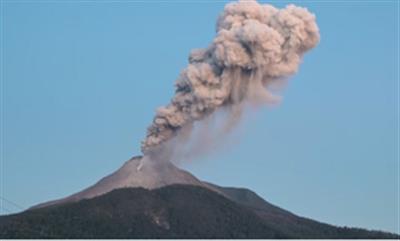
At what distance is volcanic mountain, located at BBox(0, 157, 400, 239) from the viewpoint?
185ft

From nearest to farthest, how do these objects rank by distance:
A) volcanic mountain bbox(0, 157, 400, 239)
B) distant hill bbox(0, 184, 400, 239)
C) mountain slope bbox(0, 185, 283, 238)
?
mountain slope bbox(0, 185, 283, 238), distant hill bbox(0, 184, 400, 239), volcanic mountain bbox(0, 157, 400, 239)

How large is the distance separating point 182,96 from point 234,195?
1436cm

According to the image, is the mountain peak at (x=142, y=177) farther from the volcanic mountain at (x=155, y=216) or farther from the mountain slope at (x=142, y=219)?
the mountain slope at (x=142, y=219)

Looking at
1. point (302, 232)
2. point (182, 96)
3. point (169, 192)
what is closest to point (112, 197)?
point (169, 192)

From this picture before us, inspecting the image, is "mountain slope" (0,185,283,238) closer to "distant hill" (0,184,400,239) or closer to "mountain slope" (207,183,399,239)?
"distant hill" (0,184,400,239)

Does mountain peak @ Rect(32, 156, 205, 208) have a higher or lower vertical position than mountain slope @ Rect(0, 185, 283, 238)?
higher

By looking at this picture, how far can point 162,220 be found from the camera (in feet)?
194

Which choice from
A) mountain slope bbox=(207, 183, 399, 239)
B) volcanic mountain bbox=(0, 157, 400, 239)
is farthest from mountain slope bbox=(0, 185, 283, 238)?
mountain slope bbox=(207, 183, 399, 239)

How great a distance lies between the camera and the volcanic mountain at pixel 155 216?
56438 mm

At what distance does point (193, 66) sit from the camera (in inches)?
2435

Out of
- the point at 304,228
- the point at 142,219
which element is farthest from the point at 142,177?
the point at 304,228

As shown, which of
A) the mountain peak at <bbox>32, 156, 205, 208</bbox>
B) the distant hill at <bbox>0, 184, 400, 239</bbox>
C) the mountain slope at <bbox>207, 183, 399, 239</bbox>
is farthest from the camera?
the mountain peak at <bbox>32, 156, 205, 208</bbox>

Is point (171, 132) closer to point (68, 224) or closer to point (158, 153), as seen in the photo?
point (158, 153)

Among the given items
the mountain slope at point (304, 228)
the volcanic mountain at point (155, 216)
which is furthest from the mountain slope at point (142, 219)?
the mountain slope at point (304, 228)
